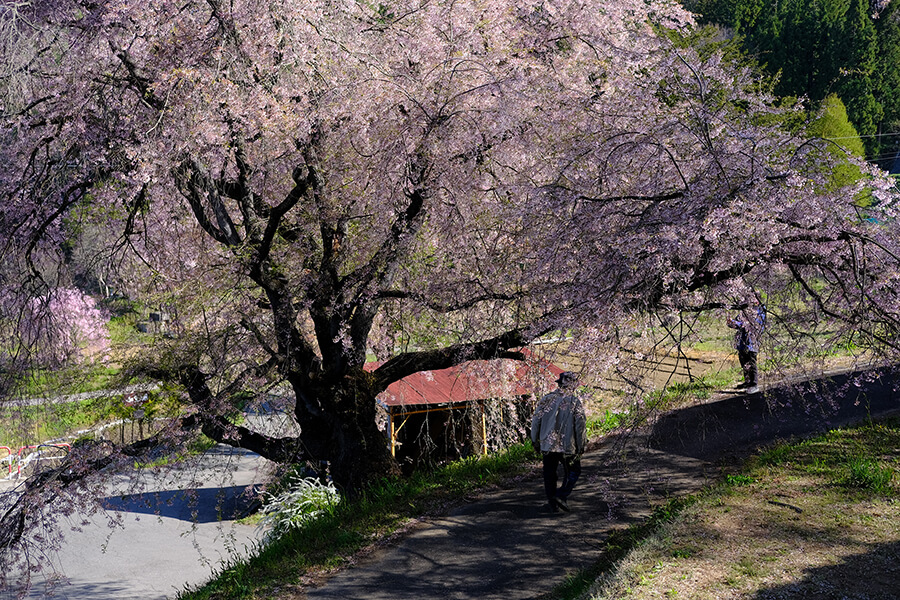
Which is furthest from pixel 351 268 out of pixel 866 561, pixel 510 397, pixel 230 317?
pixel 866 561

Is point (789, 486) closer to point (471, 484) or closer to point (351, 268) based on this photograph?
point (471, 484)

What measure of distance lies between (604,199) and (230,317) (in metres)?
4.82

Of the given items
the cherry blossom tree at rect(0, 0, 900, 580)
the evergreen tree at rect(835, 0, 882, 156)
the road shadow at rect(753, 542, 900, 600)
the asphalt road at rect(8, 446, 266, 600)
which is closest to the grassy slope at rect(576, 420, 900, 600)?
the road shadow at rect(753, 542, 900, 600)

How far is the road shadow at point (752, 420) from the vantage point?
30.3 ft

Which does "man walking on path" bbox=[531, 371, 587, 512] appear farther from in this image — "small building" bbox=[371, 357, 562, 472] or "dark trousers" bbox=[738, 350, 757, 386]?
"dark trousers" bbox=[738, 350, 757, 386]

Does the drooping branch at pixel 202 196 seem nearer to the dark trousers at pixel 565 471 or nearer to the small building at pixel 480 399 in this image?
the small building at pixel 480 399

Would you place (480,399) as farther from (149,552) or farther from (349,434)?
(149,552)

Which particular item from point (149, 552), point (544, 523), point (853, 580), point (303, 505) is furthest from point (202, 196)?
point (149, 552)

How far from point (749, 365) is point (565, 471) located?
4.52 m

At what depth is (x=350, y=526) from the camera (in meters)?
7.69

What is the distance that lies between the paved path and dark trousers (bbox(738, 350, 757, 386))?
0.72 meters

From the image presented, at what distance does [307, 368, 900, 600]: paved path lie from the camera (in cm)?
624

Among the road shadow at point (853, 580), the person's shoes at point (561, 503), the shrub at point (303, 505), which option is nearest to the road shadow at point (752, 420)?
the person's shoes at point (561, 503)

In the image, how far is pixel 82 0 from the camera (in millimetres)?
7672
